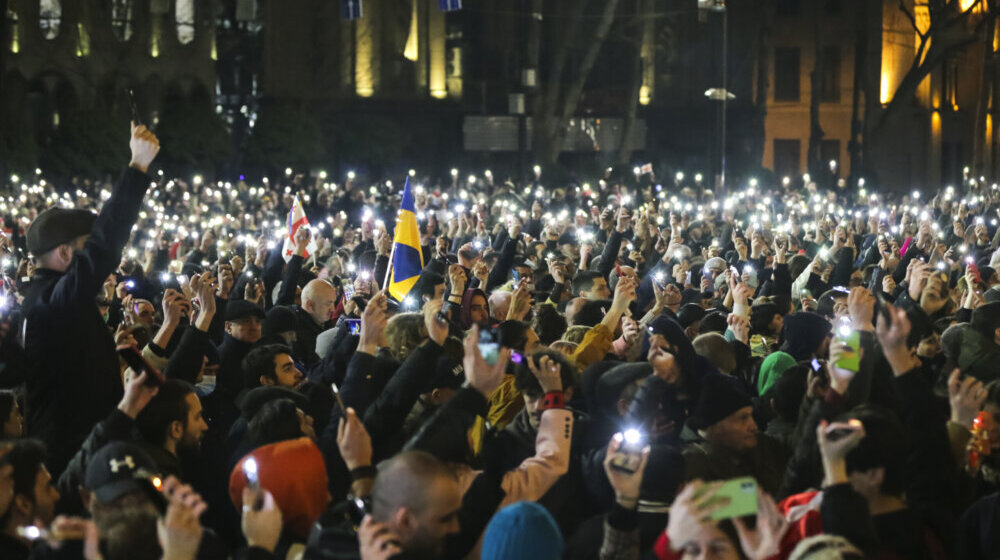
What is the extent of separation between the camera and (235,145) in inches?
1841

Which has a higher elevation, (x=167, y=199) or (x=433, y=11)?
(x=433, y=11)

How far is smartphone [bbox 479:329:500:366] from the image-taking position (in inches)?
200

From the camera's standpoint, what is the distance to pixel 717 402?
5660mm

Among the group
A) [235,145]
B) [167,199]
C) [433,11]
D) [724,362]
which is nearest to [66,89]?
[235,145]

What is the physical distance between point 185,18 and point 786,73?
25.1 m

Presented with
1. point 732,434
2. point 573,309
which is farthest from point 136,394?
point 573,309

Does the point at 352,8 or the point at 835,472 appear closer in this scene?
the point at 835,472

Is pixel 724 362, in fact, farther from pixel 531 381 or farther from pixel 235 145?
pixel 235 145

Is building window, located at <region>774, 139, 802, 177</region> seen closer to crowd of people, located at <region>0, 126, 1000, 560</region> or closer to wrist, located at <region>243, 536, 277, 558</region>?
crowd of people, located at <region>0, 126, 1000, 560</region>

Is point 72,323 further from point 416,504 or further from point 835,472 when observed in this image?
point 835,472

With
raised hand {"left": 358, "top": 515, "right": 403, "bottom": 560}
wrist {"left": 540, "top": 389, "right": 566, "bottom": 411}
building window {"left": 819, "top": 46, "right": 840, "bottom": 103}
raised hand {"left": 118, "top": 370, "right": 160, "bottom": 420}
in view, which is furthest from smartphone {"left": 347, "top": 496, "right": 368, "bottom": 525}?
building window {"left": 819, "top": 46, "right": 840, "bottom": 103}

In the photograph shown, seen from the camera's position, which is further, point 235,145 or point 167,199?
point 235,145

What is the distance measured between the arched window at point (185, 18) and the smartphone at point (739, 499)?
4377 cm

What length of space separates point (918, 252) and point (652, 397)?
7986 mm
